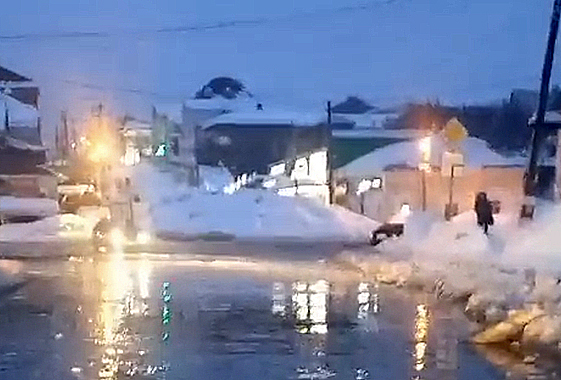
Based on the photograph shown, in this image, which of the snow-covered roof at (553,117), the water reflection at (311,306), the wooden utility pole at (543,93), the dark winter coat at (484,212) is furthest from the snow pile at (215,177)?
the water reflection at (311,306)

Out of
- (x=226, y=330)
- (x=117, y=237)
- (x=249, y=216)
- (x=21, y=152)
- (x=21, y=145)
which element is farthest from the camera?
(x=21, y=145)

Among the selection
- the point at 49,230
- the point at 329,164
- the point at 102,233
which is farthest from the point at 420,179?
the point at 102,233

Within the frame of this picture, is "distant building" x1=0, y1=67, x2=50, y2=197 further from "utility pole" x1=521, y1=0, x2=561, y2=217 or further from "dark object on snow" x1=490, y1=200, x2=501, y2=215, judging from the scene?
"utility pole" x1=521, y1=0, x2=561, y2=217

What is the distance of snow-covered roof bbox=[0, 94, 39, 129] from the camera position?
7444cm

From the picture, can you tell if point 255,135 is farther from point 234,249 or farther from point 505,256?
point 505,256

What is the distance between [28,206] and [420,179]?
70.1 feet

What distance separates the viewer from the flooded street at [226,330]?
12.3 metres

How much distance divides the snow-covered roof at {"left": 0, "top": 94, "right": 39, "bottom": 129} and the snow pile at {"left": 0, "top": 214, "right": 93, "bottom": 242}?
14.2 metres

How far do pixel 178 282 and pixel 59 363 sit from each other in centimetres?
1171

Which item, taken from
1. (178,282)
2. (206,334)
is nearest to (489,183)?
(178,282)

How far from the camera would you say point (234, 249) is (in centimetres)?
4141

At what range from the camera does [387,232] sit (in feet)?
150

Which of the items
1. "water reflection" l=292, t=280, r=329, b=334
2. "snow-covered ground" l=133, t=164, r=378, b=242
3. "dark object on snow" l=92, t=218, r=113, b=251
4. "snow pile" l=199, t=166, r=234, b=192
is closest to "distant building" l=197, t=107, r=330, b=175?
"snow pile" l=199, t=166, r=234, b=192

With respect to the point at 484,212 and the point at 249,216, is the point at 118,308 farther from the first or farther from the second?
the point at 249,216
